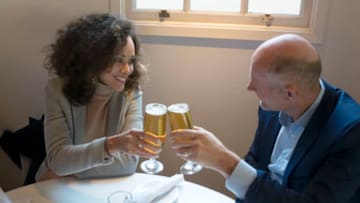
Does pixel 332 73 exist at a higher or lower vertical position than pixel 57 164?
higher

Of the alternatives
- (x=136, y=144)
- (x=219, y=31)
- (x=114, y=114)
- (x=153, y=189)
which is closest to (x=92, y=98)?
(x=114, y=114)

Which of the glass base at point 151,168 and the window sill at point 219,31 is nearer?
the glass base at point 151,168

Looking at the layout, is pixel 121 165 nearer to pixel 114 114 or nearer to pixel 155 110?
pixel 114 114

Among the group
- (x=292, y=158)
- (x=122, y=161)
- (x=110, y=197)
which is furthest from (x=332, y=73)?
(x=110, y=197)

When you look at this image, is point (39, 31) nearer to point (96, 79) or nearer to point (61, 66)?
point (61, 66)

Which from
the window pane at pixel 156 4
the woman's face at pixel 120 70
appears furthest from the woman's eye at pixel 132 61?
the window pane at pixel 156 4

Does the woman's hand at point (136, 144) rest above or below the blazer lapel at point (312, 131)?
below

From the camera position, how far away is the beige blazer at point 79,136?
1.51 m

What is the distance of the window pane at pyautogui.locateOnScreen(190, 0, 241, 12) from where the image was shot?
2081mm

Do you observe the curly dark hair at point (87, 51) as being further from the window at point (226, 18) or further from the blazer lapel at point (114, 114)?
the window at point (226, 18)

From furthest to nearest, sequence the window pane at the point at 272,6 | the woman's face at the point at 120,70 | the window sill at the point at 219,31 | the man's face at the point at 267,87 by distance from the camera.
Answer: the window pane at the point at 272,6, the window sill at the point at 219,31, the woman's face at the point at 120,70, the man's face at the point at 267,87

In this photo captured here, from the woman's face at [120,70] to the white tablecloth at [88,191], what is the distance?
37 centimetres

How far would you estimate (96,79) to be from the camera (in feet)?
5.53

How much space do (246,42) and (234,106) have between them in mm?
332
